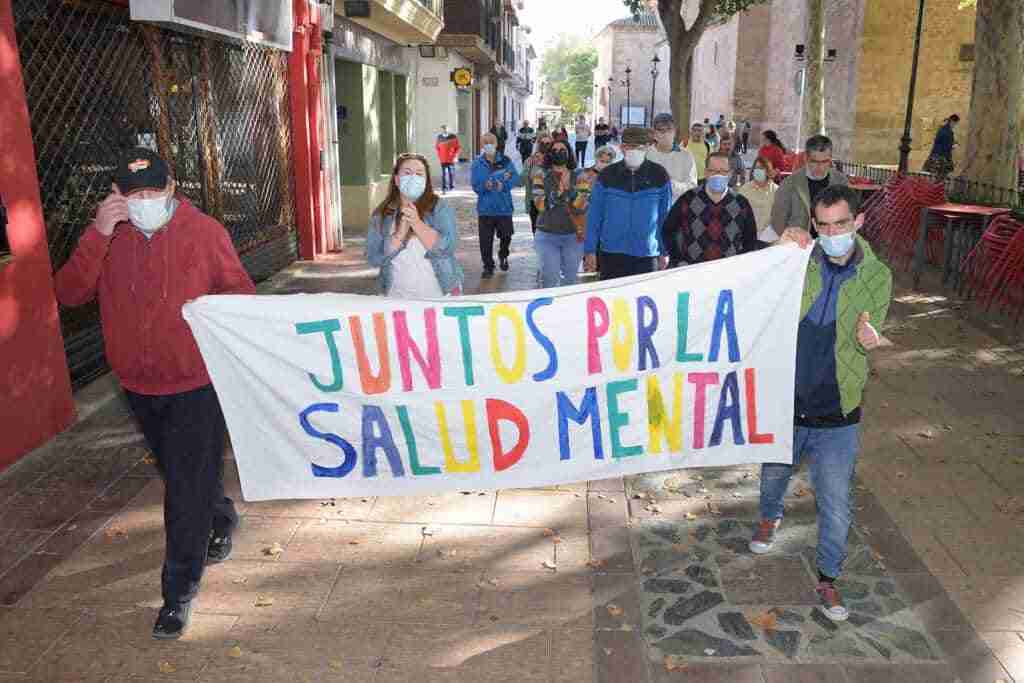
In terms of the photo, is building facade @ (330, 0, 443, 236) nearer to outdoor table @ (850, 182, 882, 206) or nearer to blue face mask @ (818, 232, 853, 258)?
outdoor table @ (850, 182, 882, 206)

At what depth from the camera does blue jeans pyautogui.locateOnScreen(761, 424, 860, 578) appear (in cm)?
417

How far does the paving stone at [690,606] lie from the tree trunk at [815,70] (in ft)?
73.8

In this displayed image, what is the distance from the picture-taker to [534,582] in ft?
15.3

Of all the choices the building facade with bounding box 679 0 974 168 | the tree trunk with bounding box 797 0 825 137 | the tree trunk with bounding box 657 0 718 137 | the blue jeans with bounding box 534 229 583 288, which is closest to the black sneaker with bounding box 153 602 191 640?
the blue jeans with bounding box 534 229 583 288

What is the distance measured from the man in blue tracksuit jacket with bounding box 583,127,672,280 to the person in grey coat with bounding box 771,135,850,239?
1.13m

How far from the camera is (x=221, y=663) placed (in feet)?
13.0

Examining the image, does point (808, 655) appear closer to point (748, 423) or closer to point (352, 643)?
point (748, 423)

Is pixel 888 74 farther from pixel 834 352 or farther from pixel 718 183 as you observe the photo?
pixel 834 352

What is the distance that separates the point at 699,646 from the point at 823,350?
1473mm

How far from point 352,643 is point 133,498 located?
2.25 metres

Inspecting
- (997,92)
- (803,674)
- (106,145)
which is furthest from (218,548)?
(997,92)

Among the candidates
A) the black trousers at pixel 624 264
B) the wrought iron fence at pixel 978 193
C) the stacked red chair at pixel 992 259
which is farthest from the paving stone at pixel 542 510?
the wrought iron fence at pixel 978 193

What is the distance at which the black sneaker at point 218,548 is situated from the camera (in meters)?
4.85

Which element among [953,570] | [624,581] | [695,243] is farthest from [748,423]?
[695,243]
